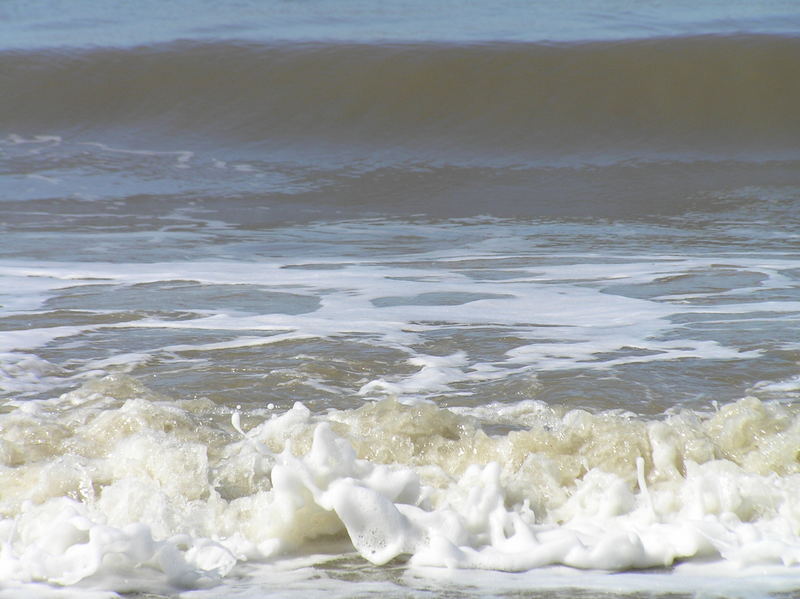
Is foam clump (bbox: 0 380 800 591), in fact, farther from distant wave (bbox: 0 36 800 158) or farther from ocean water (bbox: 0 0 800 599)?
distant wave (bbox: 0 36 800 158)

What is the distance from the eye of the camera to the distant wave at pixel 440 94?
10617 millimetres

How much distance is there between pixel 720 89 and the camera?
437 inches

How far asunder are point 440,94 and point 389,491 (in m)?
9.30

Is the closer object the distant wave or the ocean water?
the ocean water

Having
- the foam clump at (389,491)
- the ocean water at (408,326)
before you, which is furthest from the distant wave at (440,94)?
the foam clump at (389,491)

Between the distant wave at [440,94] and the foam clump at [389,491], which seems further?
the distant wave at [440,94]

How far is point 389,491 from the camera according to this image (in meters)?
2.19

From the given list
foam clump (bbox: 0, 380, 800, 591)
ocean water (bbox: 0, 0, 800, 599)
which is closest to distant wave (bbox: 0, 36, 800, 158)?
ocean water (bbox: 0, 0, 800, 599)

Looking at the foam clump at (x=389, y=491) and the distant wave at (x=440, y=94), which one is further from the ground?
the distant wave at (x=440, y=94)

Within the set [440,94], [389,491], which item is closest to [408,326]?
[389,491]

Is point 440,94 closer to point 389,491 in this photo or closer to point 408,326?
point 408,326

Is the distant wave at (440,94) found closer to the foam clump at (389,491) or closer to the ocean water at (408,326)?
the ocean water at (408,326)

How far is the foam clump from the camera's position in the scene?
77.6 inches

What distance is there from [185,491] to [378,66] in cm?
959
